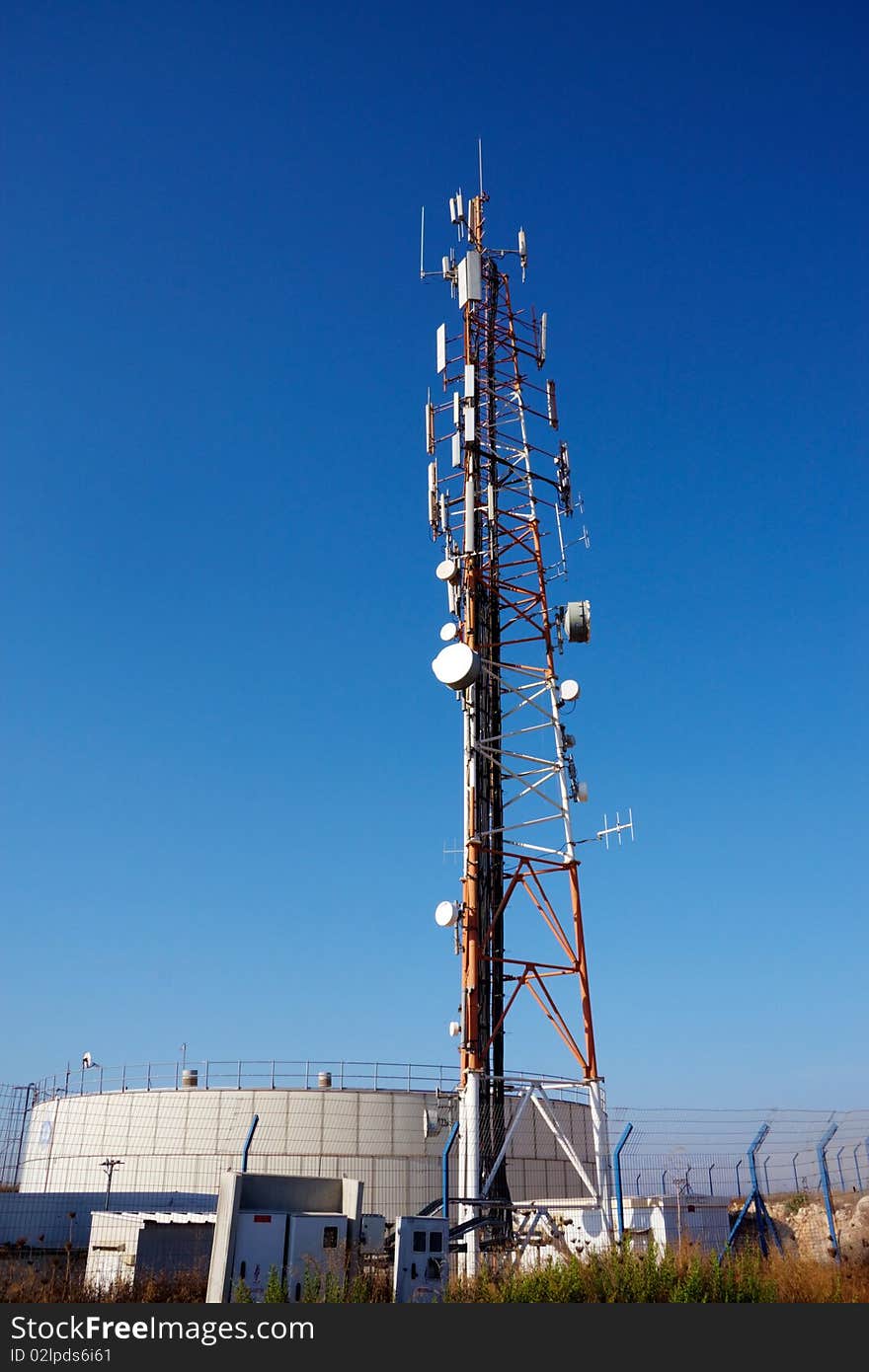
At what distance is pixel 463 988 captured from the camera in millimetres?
23844

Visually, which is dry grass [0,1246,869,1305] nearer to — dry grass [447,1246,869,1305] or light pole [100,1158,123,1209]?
dry grass [447,1246,869,1305]

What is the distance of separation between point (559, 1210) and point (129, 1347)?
1248cm

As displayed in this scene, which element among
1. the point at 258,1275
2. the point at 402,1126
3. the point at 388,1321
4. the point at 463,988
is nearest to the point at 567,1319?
the point at 388,1321

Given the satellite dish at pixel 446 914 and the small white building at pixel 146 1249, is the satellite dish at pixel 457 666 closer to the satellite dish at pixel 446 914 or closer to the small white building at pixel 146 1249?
the satellite dish at pixel 446 914

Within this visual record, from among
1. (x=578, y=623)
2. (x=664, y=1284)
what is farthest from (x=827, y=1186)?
(x=578, y=623)

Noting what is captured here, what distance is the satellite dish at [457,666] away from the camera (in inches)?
981

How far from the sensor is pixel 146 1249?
1827 cm

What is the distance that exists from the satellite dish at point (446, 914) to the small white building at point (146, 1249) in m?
7.69

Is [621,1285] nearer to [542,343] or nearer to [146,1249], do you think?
[146,1249]

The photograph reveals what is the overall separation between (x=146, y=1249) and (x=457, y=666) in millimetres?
13475

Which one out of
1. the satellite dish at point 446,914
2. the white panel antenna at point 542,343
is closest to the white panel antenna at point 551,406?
the white panel antenna at point 542,343

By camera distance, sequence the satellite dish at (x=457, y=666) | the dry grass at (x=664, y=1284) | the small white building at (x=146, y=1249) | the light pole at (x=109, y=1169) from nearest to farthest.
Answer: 1. the dry grass at (x=664, y=1284)
2. the small white building at (x=146, y=1249)
3. the light pole at (x=109, y=1169)
4. the satellite dish at (x=457, y=666)

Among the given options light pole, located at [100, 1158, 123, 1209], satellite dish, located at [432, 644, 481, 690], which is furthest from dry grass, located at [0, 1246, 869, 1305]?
satellite dish, located at [432, 644, 481, 690]

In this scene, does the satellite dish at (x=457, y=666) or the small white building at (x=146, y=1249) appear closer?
the small white building at (x=146, y=1249)
